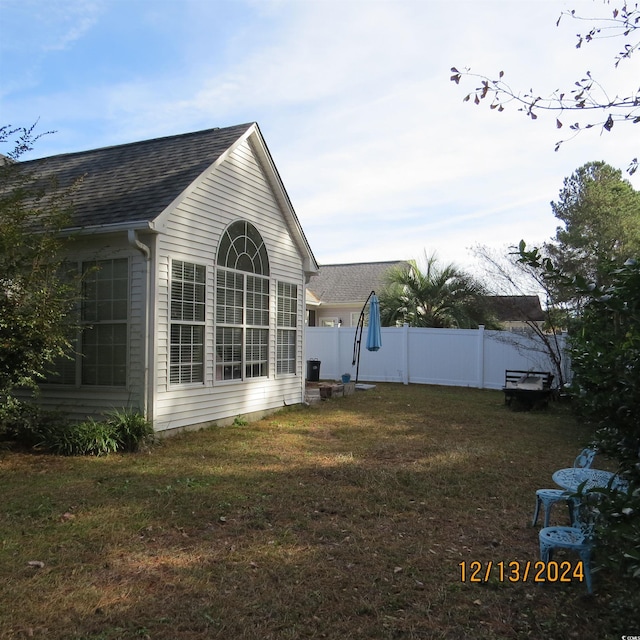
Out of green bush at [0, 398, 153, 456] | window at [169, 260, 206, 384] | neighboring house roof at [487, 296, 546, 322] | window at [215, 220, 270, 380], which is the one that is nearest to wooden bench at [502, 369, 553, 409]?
neighboring house roof at [487, 296, 546, 322]

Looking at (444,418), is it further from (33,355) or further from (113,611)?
(113,611)

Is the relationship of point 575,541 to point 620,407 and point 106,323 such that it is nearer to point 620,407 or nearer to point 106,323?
point 620,407

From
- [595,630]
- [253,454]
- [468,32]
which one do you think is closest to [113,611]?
[595,630]

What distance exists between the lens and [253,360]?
10.6 m

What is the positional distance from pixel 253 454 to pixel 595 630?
5.23 meters

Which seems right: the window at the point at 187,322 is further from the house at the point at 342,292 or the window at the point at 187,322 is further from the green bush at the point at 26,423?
the house at the point at 342,292

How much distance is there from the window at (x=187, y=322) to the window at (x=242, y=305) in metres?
0.47

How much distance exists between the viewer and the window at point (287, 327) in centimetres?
1164

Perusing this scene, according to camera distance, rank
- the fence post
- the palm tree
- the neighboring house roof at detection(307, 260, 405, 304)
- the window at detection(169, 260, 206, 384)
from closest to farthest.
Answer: the window at detection(169, 260, 206, 384) → the fence post → the palm tree → the neighboring house roof at detection(307, 260, 405, 304)

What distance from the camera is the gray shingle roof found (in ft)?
27.3

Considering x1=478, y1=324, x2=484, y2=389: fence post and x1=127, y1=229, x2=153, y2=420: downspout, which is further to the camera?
x1=478, y1=324, x2=484, y2=389: fence post

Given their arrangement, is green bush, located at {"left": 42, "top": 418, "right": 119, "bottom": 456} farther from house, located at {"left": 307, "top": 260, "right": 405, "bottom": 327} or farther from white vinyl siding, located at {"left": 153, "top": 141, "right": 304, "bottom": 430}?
house, located at {"left": 307, "top": 260, "right": 405, "bottom": 327}

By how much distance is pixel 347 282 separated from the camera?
2852cm

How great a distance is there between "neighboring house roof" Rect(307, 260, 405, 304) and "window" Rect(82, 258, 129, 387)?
17962 mm
